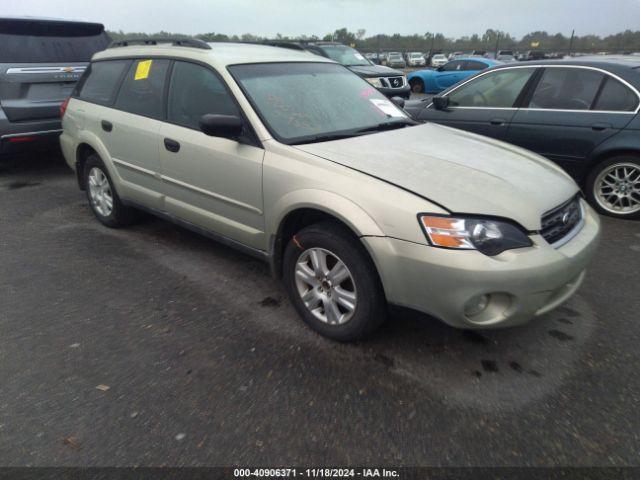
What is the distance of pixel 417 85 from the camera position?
1762 cm

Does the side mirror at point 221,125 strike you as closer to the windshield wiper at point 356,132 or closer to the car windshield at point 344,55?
the windshield wiper at point 356,132

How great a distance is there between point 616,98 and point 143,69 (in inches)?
177

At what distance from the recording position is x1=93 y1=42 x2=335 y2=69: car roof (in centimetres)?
344

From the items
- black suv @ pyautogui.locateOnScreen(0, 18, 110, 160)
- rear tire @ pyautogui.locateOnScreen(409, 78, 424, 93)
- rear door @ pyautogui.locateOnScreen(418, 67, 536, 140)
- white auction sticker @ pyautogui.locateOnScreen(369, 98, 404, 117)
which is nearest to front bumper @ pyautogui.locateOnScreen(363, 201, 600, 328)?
white auction sticker @ pyautogui.locateOnScreen(369, 98, 404, 117)

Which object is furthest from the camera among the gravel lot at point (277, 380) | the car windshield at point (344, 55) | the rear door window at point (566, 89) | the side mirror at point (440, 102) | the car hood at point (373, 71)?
the car windshield at point (344, 55)

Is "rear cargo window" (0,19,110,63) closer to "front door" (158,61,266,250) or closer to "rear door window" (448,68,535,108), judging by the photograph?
"front door" (158,61,266,250)

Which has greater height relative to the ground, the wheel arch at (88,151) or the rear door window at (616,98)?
the rear door window at (616,98)

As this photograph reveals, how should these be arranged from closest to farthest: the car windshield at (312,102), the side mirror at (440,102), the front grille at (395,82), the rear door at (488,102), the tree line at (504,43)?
the car windshield at (312,102) → the rear door at (488,102) → the side mirror at (440,102) → the front grille at (395,82) → the tree line at (504,43)

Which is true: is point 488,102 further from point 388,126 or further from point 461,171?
point 461,171

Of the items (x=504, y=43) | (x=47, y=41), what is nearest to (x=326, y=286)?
(x=47, y=41)

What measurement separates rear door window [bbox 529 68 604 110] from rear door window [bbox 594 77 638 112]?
0.08 meters

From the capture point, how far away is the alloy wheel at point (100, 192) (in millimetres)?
4582

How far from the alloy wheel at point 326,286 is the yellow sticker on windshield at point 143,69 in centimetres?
231

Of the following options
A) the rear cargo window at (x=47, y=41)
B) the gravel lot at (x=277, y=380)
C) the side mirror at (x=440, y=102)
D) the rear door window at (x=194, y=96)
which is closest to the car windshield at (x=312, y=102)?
the rear door window at (x=194, y=96)
